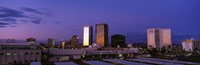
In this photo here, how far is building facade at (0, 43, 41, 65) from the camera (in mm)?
63000

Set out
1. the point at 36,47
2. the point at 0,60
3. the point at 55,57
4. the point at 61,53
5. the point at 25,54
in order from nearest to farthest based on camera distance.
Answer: the point at 0,60
the point at 25,54
the point at 36,47
the point at 55,57
the point at 61,53

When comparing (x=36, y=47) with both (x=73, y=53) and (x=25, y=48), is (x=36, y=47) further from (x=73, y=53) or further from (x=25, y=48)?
(x=73, y=53)

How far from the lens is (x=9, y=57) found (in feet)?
209

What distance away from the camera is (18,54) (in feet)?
214

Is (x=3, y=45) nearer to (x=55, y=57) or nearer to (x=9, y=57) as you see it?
(x=9, y=57)

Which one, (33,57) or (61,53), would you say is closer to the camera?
(33,57)

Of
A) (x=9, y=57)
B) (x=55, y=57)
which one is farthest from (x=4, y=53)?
(x=55, y=57)

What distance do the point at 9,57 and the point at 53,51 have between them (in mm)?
28669

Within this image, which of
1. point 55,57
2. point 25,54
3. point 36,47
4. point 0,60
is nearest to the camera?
point 0,60

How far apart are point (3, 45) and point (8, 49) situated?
12.3ft

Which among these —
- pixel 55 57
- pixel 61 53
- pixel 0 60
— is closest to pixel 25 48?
pixel 0 60

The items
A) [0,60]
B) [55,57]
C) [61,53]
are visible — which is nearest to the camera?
[0,60]

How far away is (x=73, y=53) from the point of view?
99188 millimetres

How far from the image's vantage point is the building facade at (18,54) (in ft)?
207
